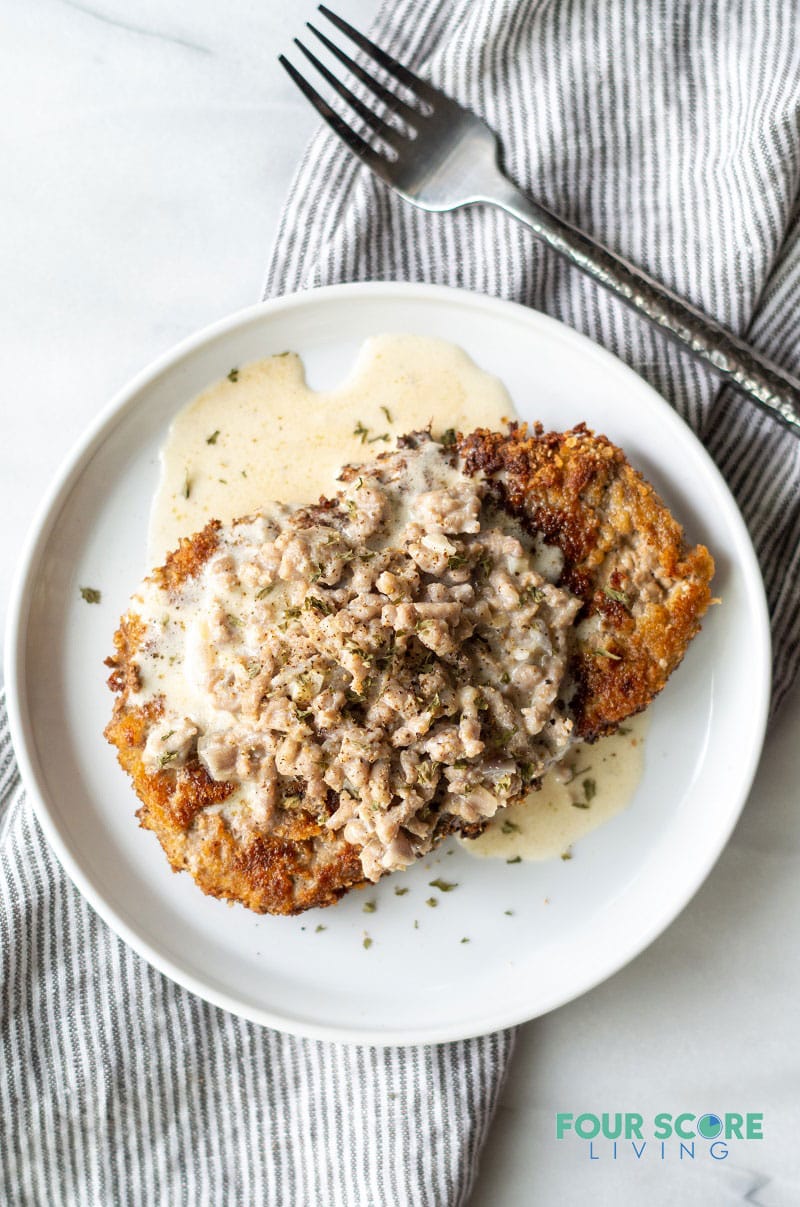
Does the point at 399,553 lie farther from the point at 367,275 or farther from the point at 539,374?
the point at 367,275

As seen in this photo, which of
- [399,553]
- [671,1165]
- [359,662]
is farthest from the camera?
[671,1165]

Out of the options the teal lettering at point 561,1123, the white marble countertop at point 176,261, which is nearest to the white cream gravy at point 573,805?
the white marble countertop at point 176,261

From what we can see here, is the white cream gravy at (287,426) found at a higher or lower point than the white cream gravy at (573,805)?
higher

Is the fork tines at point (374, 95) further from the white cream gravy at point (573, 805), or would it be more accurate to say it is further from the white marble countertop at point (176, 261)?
the white cream gravy at point (573, 805)

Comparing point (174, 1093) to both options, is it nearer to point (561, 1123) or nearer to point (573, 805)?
point (561, 1123)

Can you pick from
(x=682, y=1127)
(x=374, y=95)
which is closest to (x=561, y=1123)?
(x=682, y=1127)

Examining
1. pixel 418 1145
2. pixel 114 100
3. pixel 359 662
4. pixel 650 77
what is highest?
pixel 114 100

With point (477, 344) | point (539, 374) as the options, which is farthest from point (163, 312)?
point (539, 374)
